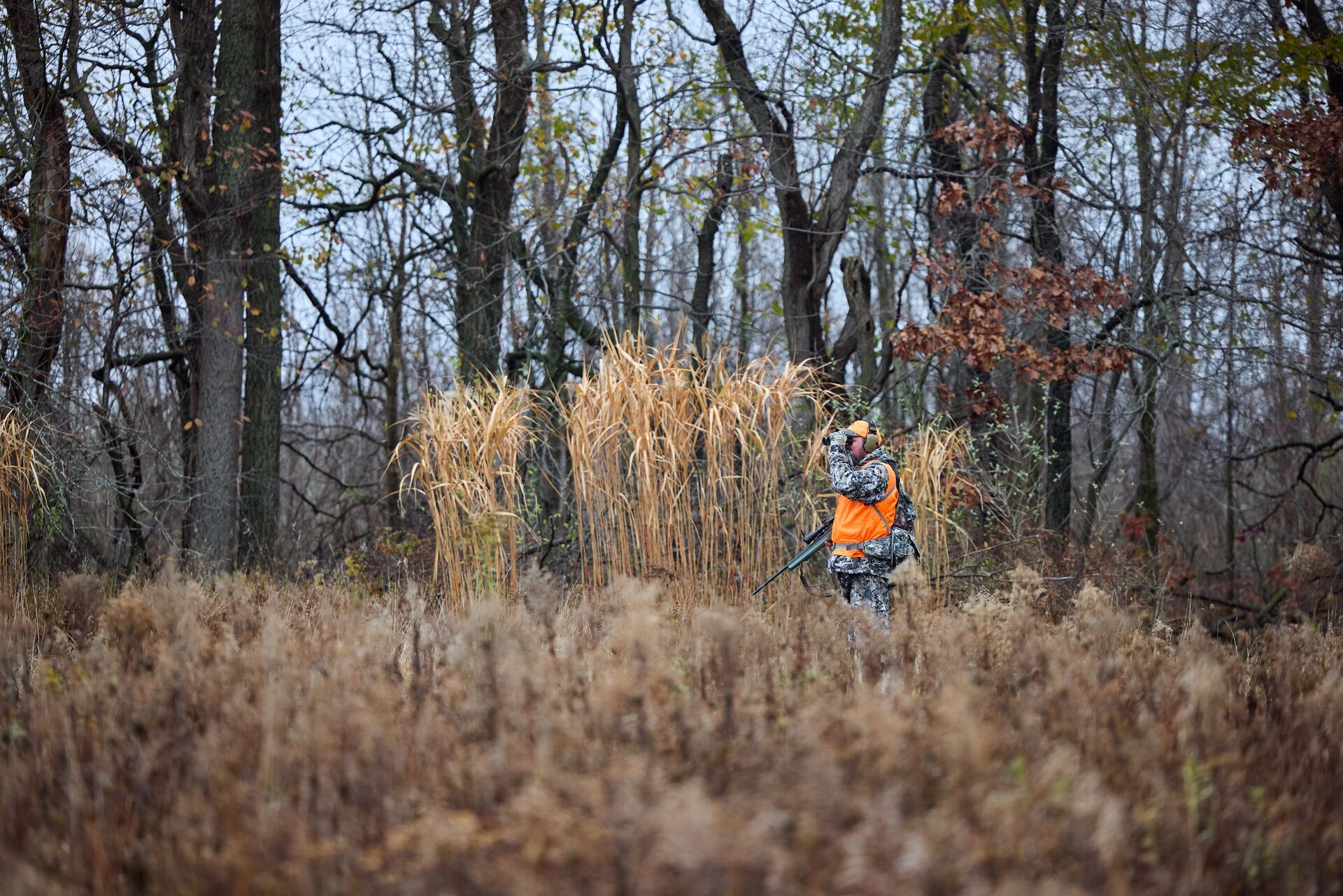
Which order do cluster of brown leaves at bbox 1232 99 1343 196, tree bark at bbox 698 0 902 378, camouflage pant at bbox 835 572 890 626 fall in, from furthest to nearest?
1. tree bark at bbox 698 0 902 378
2. cluster of brown leaves at bbox 1232 99 1343 196
3. camouflage pant at bbox 835 572 890 626

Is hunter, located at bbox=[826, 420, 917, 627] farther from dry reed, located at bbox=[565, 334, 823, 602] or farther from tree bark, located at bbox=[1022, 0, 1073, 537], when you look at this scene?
tree bark, located at bbox=[1022, 0, 1073, 537]

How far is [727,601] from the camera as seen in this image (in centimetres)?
605

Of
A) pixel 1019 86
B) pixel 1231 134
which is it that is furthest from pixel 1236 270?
pixel 1019 86

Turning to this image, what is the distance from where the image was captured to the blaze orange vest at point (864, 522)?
5.82 m

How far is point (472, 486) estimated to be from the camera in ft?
20.6

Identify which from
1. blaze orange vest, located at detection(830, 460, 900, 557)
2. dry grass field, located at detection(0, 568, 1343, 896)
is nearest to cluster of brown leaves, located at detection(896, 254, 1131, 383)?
blaze orange vest, located at detection(830, 460, 900, 557)

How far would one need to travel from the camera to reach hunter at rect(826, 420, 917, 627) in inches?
226

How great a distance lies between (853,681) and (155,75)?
941 cm

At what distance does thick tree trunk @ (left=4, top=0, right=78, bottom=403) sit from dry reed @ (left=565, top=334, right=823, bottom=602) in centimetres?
469

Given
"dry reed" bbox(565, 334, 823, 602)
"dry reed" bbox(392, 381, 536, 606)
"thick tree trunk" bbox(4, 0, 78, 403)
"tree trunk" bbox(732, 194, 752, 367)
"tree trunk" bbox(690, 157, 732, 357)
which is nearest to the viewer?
"dry reed" bbox(565, 334, 823, 602)

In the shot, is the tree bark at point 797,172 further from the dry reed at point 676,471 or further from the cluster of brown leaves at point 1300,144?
the dry reed at point 676,471

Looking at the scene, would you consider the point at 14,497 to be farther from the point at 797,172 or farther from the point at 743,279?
the point at 743,279

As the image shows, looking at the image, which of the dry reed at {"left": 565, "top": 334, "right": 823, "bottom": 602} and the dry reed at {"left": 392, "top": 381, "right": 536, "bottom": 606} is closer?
the dry reed at {"left": 565, "top": 334, "right": 823, "bottom": 602}

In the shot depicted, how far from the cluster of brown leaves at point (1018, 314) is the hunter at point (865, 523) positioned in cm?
→ 369
